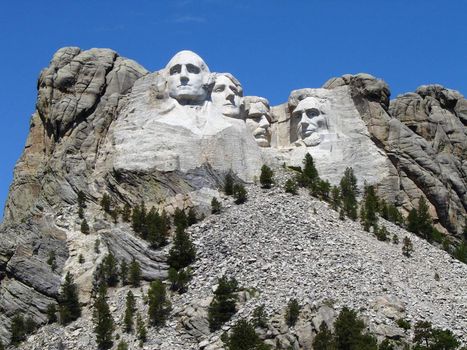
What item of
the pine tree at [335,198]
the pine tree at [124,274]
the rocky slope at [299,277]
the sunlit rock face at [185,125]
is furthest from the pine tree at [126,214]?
the pine tree at [335,198]

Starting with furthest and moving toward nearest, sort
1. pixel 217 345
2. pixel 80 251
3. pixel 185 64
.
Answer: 1. pixel 185 64
2. pixel 80 251
3. pixel 217 345

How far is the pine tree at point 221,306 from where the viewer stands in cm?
6247

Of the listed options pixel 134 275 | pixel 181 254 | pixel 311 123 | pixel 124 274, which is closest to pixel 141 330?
pixel 134 275

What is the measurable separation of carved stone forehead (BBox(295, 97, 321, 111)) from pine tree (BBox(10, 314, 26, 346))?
16.0 m

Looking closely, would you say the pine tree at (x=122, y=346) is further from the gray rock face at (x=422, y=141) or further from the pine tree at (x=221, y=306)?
the gray rock face at (x=422, y=141)

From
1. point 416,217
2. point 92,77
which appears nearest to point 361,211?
point 416,217

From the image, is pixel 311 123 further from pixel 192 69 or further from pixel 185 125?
pixel 185 125

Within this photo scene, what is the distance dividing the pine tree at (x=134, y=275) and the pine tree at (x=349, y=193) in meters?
8.56

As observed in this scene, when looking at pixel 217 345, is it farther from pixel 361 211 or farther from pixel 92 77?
pixel 92 77

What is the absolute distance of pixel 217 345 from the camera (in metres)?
61.3

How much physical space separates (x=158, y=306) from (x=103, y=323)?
1.99 m

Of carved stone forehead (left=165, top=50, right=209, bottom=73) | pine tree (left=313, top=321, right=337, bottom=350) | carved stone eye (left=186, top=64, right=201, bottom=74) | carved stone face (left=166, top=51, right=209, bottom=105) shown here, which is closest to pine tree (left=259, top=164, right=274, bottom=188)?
carved stone face (left=166, top=51, right=209, bottom=105)

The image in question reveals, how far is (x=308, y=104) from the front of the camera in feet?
246

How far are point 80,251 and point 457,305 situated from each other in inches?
544
